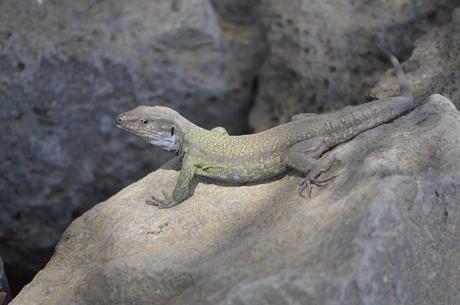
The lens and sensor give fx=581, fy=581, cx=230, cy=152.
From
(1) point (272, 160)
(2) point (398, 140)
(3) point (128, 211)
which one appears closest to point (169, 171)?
(3) point (128, 211)

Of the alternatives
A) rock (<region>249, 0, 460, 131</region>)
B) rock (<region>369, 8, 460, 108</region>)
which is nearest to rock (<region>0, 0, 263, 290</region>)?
rock (<region>249, 0, 460, 131</region>)

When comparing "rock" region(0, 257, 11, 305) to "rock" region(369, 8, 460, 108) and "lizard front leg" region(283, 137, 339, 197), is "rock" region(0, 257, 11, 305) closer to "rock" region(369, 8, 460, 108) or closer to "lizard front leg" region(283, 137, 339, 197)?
→ "lizard front leg" region(283, 137, 339, 197)

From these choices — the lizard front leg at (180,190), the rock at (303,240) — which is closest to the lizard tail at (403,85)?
the rock at (303,240)

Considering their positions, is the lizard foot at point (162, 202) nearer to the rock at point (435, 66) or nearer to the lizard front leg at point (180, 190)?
the lizard front leg at point (180, 190)

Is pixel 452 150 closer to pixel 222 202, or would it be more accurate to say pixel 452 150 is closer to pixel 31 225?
pixel 222 202

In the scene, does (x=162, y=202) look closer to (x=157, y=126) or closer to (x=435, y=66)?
(x=157, y=126)
